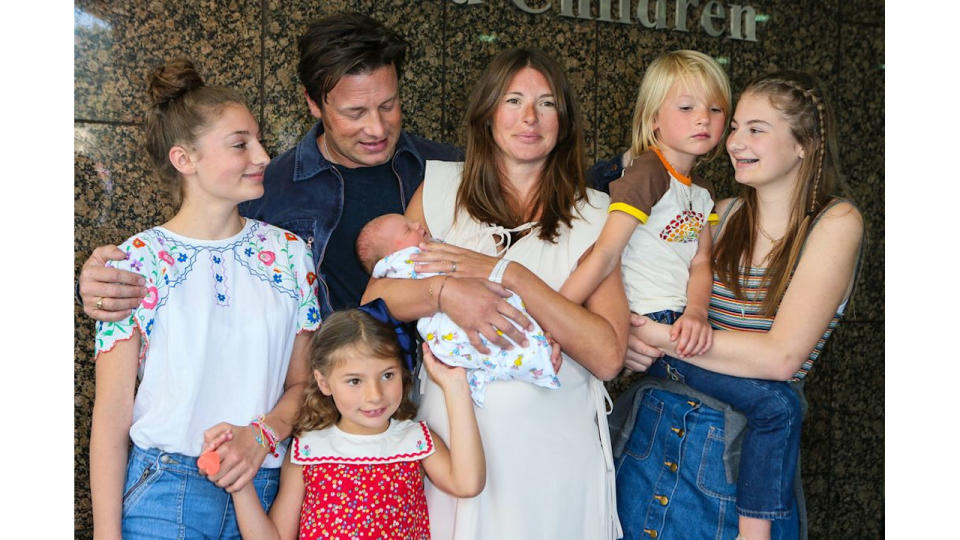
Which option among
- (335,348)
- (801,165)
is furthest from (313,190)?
(801,165)

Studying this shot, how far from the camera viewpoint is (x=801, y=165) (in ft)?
8.48

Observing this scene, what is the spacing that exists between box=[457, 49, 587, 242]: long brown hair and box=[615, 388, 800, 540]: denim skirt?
0.69 metres

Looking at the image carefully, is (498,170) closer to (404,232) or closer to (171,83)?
(404,232)

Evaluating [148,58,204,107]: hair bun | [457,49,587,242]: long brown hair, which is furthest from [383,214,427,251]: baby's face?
[148,58,204,107]: hair bun

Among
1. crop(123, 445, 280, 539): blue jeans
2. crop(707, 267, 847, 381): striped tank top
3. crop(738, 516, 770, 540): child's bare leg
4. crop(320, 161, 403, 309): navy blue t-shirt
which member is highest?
crop(320, 161, 403, 309): navy blue t-shirt

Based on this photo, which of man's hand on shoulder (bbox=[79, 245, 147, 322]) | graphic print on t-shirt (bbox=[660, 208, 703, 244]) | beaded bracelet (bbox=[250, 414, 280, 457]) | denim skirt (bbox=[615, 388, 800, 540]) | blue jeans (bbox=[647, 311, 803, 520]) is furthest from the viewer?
graphic print on t-shirt (bbox=[660, 208, 703, 244])

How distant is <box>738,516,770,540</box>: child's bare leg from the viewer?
2426mm

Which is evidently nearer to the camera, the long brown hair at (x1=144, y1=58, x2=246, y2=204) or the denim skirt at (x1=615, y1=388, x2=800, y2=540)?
the long brown hair at (x1=144, y1=58, x2=246, y2=204)

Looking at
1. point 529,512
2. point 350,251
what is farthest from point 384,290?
point 529,512

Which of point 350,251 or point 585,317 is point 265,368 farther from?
point 585,317

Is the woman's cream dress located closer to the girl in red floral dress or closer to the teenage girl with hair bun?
the girl in red floral dress

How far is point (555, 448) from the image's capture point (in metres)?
2.37

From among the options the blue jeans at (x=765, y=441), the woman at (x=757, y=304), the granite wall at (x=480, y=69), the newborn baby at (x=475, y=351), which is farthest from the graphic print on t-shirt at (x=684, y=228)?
the granite wall at (x=480, y=69)

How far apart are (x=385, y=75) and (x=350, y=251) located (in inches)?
23.1
